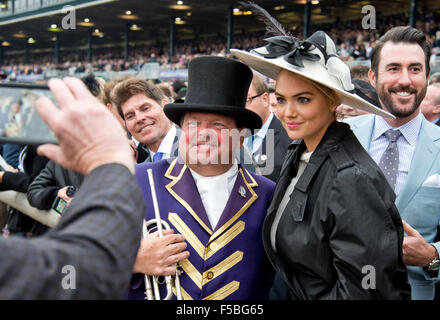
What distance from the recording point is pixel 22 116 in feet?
3.94

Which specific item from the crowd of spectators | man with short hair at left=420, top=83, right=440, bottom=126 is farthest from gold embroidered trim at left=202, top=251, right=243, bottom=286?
the crowd of spectators

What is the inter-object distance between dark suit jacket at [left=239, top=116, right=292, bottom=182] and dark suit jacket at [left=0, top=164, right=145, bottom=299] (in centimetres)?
243

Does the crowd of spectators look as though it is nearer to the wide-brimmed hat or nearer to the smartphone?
the wide-brimmed hat

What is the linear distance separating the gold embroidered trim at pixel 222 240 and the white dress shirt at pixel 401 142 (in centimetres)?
105

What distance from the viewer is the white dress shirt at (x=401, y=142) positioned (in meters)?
2.69

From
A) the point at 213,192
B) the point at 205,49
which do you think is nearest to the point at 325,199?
the point at 213,192

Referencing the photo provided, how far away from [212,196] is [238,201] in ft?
0.47

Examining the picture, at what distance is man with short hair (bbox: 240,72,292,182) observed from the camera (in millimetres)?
3791

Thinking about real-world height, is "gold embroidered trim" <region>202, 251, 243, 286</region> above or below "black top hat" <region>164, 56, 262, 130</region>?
below

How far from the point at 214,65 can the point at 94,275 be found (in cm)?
163

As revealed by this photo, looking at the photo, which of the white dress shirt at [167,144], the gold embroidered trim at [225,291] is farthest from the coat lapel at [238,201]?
the white dress shirt at [167,144]

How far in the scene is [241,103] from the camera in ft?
7.96

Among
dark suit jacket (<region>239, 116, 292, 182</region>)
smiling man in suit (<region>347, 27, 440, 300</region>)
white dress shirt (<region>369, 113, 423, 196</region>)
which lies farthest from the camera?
dark suit jacket (<region>239, 116, 292, 182</region>)
